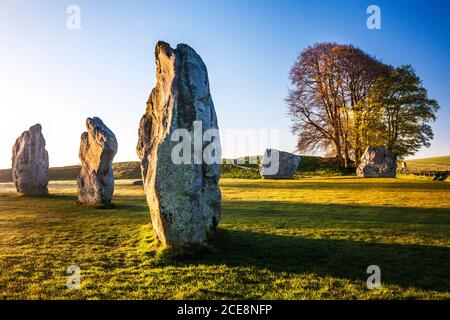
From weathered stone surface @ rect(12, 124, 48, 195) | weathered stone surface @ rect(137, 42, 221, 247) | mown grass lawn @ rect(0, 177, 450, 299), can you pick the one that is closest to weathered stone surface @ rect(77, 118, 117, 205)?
mown grass lawn @ rect(0, 177, 450, 299)

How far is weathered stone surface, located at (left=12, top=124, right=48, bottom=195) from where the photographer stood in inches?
914

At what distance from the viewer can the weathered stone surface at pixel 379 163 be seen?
110ft

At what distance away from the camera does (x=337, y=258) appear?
829 cm

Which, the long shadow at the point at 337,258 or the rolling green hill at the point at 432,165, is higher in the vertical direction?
the rolling green hill at the point at 432,165

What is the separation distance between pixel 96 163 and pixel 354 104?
33.3 meters

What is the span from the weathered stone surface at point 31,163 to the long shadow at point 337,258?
1828 centimetres

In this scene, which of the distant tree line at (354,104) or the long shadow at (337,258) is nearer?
the long shadow at (337,258)

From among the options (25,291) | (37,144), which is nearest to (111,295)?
(25,291)

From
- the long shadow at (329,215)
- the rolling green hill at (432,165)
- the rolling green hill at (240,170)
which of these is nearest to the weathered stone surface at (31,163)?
the long shadow at (329,215)

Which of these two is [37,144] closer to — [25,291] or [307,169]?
[25,291]

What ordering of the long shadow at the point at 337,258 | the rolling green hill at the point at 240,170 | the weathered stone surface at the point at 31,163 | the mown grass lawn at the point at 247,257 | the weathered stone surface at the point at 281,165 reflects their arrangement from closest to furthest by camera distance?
1. the mown grass lawn at the point at 247,257
2. the long shadow at the point at 337,258
3. the weathered stone surface at the point at 31,163
4. the weathered stone surface at the point at 281,165
5. the rolling green hill at the point at 240,170

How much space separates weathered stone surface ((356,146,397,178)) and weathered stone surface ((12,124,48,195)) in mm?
28699

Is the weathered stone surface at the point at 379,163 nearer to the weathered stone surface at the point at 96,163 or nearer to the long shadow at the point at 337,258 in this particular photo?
the weathered stone surface at the point at 96,163

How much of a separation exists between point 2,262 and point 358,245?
9184 mm
